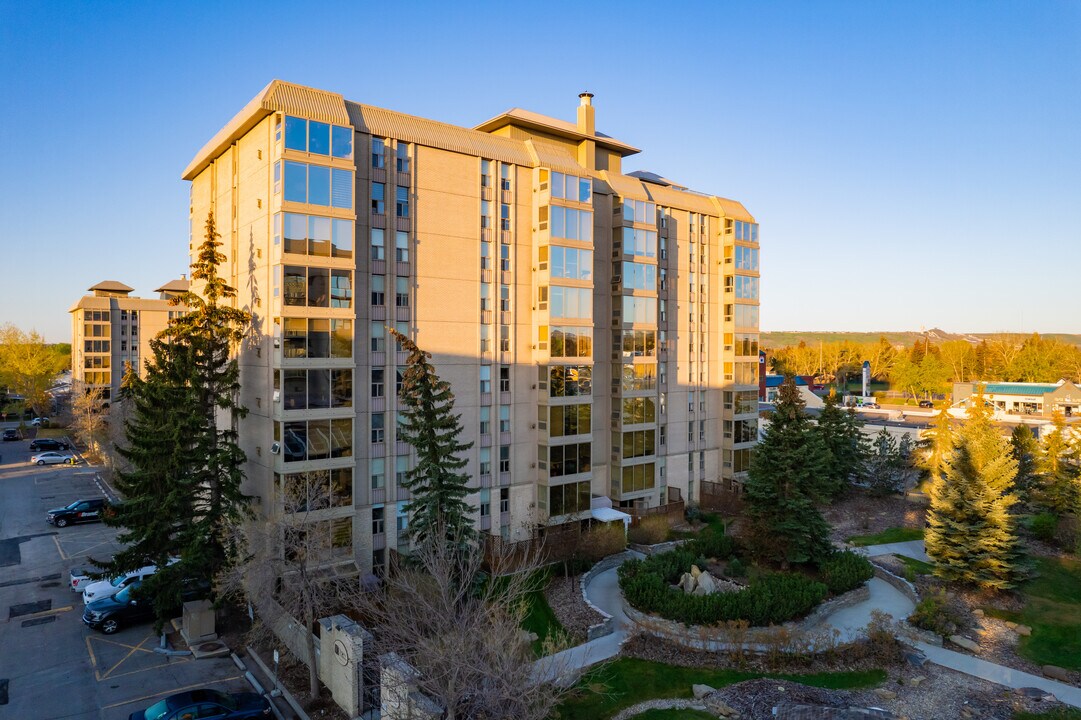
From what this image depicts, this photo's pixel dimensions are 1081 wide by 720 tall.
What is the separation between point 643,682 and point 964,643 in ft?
42.3

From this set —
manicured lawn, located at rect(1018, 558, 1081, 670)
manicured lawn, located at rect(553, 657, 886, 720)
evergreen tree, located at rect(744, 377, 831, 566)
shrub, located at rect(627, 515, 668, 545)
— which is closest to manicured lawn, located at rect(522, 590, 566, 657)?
manicured lawn, located at rect(553, 657, 886, 720)

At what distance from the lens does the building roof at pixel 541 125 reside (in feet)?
116

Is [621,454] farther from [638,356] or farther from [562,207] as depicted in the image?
[562,207]

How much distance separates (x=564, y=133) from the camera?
37406 millimetres

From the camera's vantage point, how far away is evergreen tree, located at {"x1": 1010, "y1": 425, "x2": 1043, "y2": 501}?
135 feet

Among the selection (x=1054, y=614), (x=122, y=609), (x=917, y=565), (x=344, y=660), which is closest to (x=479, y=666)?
(x=344, y=660)

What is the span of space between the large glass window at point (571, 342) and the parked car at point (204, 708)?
2073 centimetres

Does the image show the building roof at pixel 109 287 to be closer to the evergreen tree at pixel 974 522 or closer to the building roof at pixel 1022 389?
the evergreen tree at pixel 974 522

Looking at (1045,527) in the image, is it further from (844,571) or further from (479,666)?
(479,666)

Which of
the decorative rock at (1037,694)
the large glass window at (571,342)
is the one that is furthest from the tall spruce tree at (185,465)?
the decorative rock at (1037,694)

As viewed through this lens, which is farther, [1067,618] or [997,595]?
[997,595]

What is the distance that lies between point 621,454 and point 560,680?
24.7 m

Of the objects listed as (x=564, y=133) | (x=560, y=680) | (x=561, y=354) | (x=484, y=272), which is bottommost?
(x=560, y=680)

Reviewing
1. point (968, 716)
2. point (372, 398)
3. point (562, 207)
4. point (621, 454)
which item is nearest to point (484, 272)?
point (562, 207)
